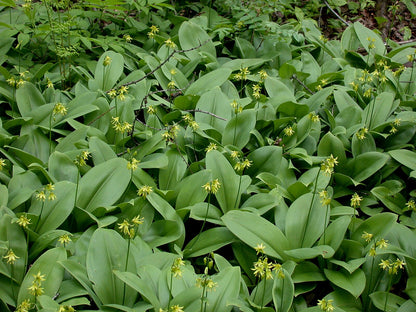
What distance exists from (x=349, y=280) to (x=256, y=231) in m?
0.68

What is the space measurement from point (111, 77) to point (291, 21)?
2.74m

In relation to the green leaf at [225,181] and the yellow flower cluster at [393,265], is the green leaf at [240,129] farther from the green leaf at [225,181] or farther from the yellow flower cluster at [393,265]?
the yellow flower cluster at [393,265]

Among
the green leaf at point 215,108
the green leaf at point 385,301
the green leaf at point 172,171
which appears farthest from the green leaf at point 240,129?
the green leaf at point 385,301

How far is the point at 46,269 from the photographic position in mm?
2676

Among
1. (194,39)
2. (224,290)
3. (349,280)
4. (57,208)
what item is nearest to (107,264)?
(57,208)

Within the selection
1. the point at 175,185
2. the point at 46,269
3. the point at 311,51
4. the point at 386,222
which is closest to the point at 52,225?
the point at 46,269

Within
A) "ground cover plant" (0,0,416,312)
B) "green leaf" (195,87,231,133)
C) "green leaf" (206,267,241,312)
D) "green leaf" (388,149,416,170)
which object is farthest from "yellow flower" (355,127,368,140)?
"green leaf" (206,267,241,312)

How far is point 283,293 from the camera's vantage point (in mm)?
2752

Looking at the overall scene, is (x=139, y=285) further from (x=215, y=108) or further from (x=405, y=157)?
(x=405, y=157)

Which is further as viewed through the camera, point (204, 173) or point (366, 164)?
point (366, 164)

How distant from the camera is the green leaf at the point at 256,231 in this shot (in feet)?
9.96

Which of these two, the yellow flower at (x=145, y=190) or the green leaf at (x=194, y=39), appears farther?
the green leaf at (x=194, y=39)

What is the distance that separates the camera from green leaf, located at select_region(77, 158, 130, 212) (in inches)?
126

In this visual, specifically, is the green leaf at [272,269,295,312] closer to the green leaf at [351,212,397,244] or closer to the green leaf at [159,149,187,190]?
the green leaf at [351,212,397,244]
